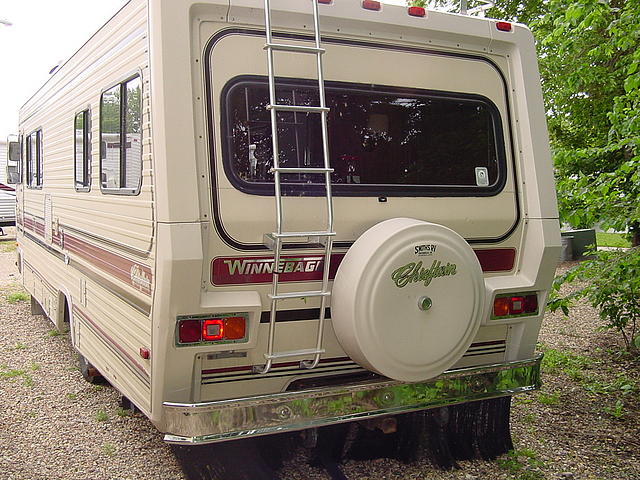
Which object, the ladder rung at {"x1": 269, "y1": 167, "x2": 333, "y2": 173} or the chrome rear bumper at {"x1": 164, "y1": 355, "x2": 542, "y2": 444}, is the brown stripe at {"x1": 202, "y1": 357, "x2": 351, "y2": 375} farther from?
the ladder rung at {"x1": 269, "y1": 167, "x2": 333, "y2": 173}

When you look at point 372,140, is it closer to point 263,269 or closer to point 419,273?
point 419,273

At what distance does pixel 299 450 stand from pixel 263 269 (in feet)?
4.86

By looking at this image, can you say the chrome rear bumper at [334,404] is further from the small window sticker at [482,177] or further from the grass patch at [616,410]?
the grass patch at [616,410]

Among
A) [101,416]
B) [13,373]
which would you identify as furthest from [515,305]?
[13,373]

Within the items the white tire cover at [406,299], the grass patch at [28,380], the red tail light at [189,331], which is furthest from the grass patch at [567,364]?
the grass patch at [28,380]

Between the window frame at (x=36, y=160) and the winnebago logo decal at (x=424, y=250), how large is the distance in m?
4.62

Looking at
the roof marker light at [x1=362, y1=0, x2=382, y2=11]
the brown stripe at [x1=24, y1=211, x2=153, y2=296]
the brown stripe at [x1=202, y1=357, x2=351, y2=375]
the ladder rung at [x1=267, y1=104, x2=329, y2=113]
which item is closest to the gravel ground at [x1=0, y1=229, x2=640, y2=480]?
the brown stripe at [x1=202, y1=357, x2=351, y2=375]

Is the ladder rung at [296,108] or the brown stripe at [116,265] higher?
the ladder rung at [296,108]

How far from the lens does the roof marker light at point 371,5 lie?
11.8 feet

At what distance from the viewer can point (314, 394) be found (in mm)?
3371

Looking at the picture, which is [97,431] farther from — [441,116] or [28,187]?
[28,187]

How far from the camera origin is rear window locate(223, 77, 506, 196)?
3357 millimetres

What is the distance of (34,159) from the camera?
714 cm

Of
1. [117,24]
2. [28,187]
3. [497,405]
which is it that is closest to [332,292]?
[497,405]
